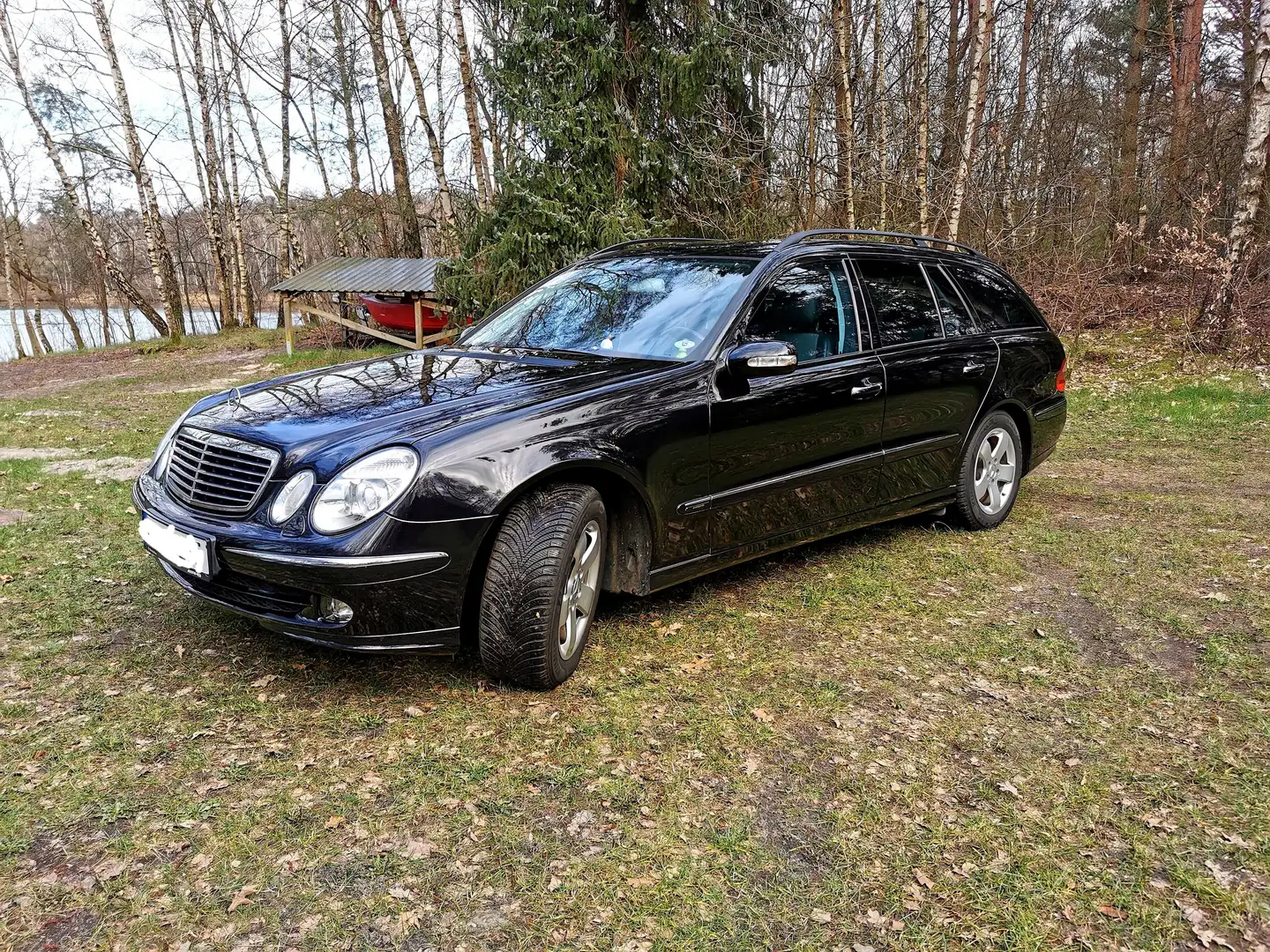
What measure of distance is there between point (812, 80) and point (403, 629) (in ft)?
40.7

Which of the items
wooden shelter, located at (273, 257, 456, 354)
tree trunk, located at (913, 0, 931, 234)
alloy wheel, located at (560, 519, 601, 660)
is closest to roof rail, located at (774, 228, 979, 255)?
alloy wheel, located at (560, 519, 601, 660)

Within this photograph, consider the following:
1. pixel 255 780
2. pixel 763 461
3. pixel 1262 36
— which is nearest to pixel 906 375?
pixel 763 461

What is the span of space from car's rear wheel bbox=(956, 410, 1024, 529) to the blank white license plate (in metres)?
4.00

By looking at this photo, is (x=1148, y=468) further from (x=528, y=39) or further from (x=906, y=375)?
(x=528, y=39)

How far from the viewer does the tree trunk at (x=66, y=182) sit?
18.6m

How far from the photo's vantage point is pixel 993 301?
536 cm

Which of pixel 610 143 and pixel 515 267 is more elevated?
pixel 610 143

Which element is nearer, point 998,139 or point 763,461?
point 763,461

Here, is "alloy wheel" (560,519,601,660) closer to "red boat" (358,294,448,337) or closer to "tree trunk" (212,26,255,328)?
"red boat" (358,294,448,337)

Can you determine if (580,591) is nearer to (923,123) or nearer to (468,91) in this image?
(923,123)

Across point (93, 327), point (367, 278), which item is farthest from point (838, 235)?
point (93, 327)

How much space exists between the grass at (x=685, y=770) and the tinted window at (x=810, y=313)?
4.03 feet

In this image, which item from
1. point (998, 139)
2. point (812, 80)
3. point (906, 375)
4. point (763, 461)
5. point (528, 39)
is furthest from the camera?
point (998, 139)

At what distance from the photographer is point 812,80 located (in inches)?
508
